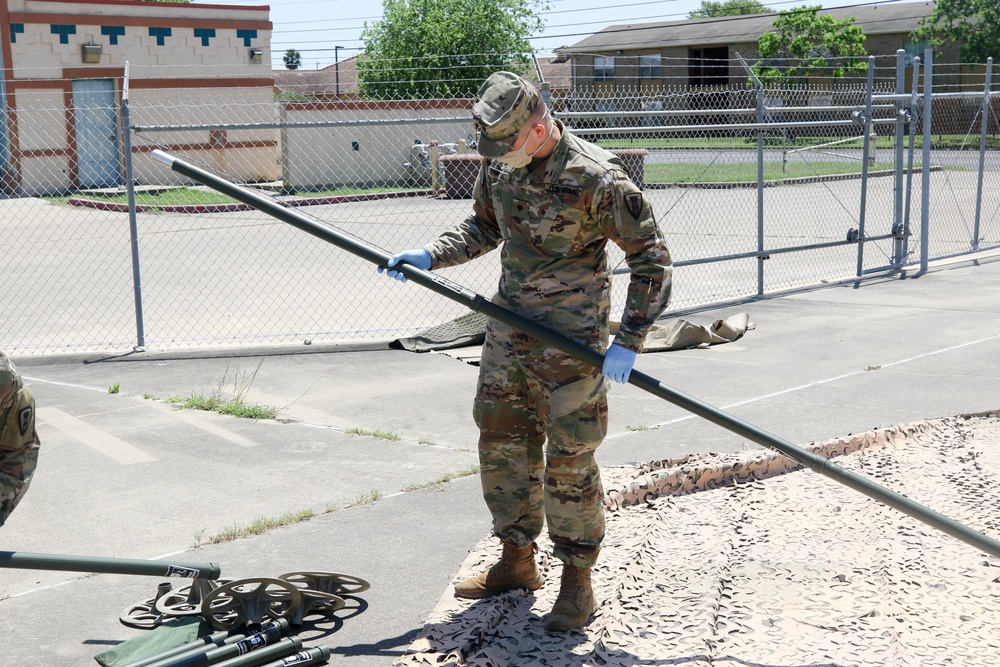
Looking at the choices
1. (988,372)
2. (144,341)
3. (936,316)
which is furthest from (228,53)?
(988,372)

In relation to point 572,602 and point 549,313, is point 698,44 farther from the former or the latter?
point 572,602

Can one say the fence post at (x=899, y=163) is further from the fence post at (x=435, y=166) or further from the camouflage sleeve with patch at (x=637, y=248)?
the fence post at (x=435, y=166)

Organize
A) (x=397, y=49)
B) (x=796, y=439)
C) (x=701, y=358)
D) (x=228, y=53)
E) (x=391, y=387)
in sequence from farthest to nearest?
(x=397, y=49) → (x=228, y=53) → (x=701, y=358) → (x=391, y=387) → (x=796, y=439)

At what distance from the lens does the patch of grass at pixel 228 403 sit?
267 inches

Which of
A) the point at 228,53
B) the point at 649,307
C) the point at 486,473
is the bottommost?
the point at 486,473

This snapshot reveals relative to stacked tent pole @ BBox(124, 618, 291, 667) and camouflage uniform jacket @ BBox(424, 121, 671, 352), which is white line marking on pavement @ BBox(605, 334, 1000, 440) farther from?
stacked tent pole @ BBox(124, 618, 291, 667)

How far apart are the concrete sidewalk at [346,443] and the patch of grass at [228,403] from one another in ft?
0.26

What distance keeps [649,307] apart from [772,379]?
14.2 ft

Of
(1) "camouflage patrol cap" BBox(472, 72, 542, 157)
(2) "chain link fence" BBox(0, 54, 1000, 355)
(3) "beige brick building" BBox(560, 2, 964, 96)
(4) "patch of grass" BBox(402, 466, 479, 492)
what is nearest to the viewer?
(1) "camouflage patrol cap" BBox(472, 72, 542, 157)

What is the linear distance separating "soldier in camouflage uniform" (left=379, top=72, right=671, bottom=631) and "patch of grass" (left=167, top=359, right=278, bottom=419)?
3.12 m

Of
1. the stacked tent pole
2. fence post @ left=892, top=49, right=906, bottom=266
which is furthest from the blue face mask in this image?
fence post @ left=892, top=49, right=906, bottom=266

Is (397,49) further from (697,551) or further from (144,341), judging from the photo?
(697,551)

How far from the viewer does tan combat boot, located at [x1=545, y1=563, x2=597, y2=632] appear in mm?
3742

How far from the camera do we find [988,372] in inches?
302
